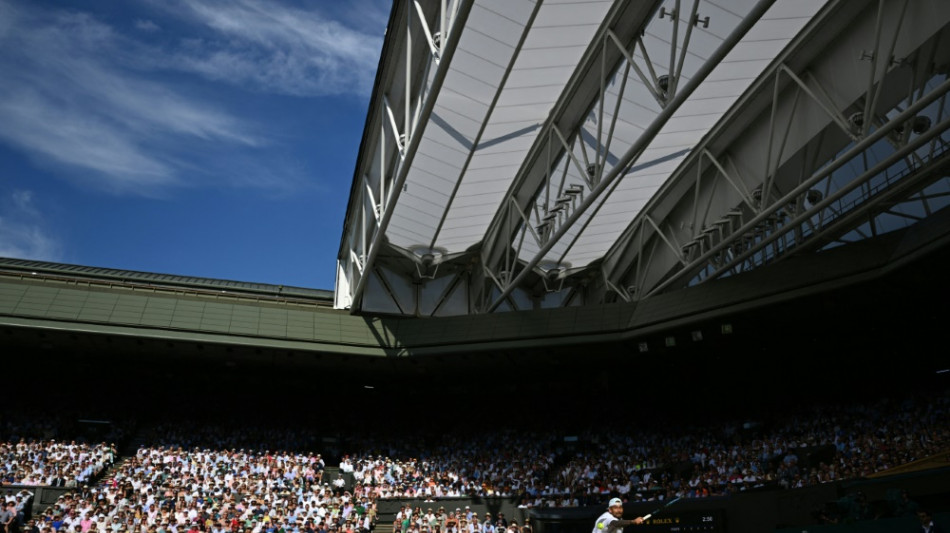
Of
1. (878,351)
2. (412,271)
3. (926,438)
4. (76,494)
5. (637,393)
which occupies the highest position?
(412,271)

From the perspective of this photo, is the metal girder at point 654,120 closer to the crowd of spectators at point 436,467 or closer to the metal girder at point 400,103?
the metal girder at point 400,103

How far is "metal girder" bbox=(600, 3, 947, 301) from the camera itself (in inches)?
778

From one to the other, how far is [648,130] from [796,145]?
7.42 m

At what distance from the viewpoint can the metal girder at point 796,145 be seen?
1977 cm

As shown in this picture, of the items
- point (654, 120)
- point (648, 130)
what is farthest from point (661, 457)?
point (648, 130)

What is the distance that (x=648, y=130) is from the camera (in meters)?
19.6

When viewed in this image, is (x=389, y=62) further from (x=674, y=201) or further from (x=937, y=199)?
(x=937, y=199)

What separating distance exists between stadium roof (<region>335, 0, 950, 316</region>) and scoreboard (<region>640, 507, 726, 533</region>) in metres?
8.70

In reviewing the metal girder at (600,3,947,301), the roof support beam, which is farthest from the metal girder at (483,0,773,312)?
the roof support beam

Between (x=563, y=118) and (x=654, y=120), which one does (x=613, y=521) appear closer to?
(x=654, y=120)

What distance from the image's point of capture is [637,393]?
3881cm

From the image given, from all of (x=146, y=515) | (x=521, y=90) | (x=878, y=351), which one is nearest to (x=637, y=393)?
(x=878, y=351)

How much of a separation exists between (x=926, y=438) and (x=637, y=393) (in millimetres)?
15416

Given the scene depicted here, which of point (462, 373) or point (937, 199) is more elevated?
point (462, 373)
